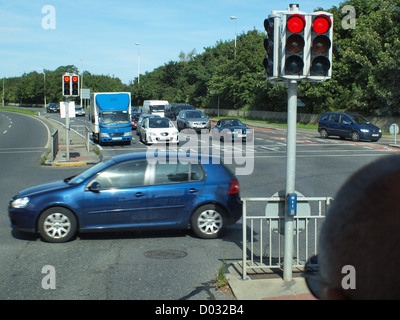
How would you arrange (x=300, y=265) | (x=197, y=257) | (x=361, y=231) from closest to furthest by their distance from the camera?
(x=361, y=231) < (x=300, y=265) < (x=197, y=257)

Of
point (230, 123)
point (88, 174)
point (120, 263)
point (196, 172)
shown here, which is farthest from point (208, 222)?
point (230, 123)

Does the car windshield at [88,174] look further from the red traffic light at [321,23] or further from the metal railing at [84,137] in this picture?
the metal railing at [84,137]

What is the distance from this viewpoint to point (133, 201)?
8.43 m

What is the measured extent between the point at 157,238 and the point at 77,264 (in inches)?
75.9

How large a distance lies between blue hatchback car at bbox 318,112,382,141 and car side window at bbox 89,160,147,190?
23.5m

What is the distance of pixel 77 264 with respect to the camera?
6.96m

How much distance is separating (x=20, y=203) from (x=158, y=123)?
65.5 feet

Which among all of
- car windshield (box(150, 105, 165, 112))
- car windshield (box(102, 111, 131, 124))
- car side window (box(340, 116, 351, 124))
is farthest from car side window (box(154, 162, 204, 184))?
car windshield (box(150, 105, 165, 112))

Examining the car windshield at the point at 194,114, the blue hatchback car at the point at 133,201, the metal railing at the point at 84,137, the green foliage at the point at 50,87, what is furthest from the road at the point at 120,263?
the green foliage at the point at 50,87

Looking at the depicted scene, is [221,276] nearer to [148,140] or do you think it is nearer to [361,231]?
[361,231]

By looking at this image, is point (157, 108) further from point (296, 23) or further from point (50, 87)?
point (50, 87)

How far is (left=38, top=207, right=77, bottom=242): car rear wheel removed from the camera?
8.26 m

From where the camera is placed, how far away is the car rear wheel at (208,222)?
852 centimetres
